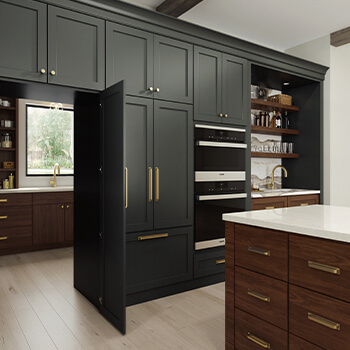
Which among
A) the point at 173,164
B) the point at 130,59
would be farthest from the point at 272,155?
the point at 130,59

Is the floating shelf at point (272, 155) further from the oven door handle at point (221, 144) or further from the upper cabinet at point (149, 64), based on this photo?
the upper cabinet at point (149, 64)

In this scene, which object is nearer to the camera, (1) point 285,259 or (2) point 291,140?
(1) point 285,259

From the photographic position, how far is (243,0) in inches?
143

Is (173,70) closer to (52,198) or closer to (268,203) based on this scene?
(268,203)

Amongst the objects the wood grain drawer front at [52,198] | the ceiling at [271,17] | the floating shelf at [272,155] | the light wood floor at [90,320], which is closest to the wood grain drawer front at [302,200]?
the floating shelf at [272,155]

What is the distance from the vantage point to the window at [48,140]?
17.8ft

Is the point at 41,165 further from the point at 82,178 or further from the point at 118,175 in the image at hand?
the point at 118,175

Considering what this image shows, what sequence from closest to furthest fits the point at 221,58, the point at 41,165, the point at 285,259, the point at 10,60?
the point at 285,259
the point at 10,60
the point at 221,58
the point at 41,165

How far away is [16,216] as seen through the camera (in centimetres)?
466

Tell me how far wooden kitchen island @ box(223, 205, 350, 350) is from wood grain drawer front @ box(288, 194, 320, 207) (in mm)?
2132

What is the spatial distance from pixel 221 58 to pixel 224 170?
46.9 inches

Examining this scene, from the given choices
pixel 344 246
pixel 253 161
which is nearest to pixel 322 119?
pixel 253 161

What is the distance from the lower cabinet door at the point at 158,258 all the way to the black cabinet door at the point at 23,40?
1.54 m

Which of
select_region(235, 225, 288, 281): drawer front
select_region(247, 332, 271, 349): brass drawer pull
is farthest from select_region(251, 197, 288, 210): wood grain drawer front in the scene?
select_region(247, 332, 271, 349): brass drawer pull
